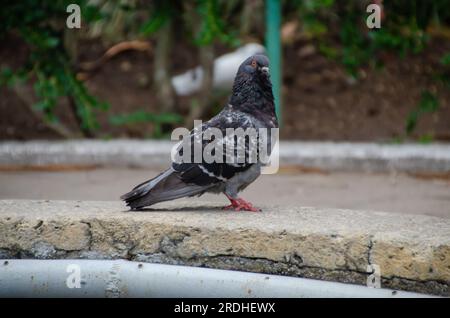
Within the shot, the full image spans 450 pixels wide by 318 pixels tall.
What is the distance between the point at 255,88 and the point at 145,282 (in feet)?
3.74

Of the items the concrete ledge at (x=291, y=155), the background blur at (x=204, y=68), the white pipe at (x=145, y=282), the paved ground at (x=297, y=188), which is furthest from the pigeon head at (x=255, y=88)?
the background blur at (x=204, y=68)

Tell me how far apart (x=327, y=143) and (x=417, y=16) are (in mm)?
1504

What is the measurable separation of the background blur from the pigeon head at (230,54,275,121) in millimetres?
3333

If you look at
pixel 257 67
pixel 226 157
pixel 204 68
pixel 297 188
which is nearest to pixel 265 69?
pixel 257 67

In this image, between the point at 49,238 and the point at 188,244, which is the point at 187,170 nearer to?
the point at 188,244

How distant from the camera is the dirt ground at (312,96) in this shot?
927cm

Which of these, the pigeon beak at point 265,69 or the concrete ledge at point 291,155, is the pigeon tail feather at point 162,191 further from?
the concrete ledge at point 291,155

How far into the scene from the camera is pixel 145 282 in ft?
12.9

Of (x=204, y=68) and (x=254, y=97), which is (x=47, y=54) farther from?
(x=254, y=97)

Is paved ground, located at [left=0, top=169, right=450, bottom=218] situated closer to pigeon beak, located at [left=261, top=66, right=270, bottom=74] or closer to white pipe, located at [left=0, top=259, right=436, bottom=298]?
pigeon beak, located at [left=261, top=66, right=270, bottom=74]

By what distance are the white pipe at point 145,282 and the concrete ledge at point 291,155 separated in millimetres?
3552

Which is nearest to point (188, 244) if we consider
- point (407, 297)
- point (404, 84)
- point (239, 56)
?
point (407, 297)

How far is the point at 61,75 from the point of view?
27.8 feet

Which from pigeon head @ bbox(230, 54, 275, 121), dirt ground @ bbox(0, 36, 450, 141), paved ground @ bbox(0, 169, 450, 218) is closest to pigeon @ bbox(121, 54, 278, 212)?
pigeon head @ bbox(230, 54, 275, 121)
